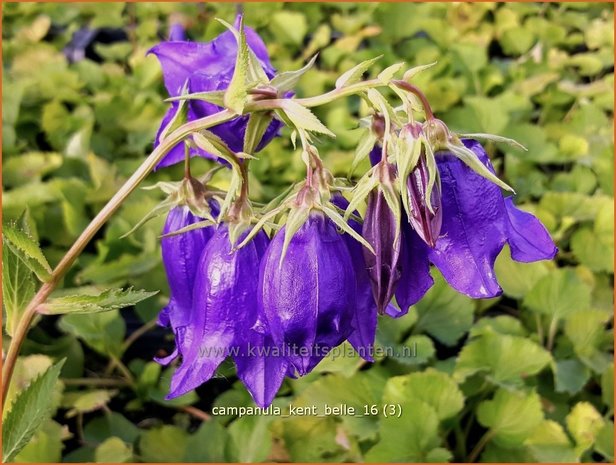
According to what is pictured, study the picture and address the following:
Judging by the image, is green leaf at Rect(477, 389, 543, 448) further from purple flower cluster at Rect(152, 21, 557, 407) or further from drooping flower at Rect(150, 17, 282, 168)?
drooping flower at Rect(150, 17, 282, 168)

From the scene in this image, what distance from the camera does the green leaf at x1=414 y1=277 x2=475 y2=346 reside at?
134cm

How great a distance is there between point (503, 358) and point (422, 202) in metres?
0.71

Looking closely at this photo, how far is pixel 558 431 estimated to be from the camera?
1.20m

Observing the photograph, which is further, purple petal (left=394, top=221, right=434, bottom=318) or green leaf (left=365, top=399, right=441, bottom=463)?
green leaf (left=365, top=399, right=441, bottom=463)

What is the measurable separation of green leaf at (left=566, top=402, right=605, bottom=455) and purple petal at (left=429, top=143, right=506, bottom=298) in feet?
2.17

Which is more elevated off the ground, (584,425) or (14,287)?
(14,287)

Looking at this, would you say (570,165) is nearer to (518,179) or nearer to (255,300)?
(518,179)

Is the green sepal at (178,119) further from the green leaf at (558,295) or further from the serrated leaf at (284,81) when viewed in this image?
the green leaf at (558,295)

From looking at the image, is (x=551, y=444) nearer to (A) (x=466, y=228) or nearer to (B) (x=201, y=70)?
(A) (x=466, y=228)

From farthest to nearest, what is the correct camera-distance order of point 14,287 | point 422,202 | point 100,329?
point 100,329
point 14,287
point 422,202

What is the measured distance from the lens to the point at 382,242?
68 cm

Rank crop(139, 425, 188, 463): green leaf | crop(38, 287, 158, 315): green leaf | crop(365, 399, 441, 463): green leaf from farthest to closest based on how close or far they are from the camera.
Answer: crop(139, 425, 188, 463): green leaf → crop(365, 399, 441, 463): green leaf → crop(38, 287, 158, 315): green leaf

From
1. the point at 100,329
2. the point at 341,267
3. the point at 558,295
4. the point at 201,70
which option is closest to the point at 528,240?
the point at 341,267

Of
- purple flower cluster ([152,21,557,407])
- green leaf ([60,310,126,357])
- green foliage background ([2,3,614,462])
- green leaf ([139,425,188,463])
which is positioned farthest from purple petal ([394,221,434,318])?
green leaf ([60,310,126,357])
